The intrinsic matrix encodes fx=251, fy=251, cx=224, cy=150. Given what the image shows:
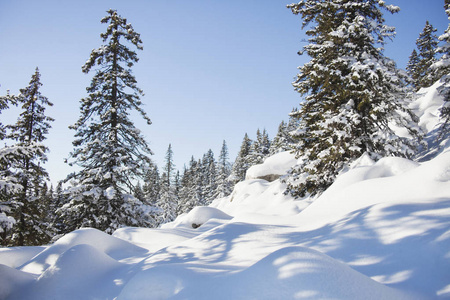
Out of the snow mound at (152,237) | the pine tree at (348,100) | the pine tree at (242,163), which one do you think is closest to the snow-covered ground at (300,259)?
the snow mound at (152,237)

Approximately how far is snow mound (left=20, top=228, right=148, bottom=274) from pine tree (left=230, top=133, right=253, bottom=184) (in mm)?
39738

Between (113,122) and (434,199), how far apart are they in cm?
1334

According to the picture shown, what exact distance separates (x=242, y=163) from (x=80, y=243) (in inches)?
1746

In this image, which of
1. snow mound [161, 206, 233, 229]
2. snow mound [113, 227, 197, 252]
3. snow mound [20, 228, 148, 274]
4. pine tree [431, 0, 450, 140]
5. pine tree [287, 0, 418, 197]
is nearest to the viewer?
snow mound [20, 228, 148, 274]

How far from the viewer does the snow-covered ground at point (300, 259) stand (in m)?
2.57

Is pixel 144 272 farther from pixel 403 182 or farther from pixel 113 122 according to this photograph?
pixel 113 122

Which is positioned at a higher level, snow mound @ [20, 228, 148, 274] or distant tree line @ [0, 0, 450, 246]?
distant tree line @ [0, 0, 450, 246]

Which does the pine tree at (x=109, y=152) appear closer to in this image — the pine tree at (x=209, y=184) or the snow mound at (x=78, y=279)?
the snow mound at (x=78, y=279)

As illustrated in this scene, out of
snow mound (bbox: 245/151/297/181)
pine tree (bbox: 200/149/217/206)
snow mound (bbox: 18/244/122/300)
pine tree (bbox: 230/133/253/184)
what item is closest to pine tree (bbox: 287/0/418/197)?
snow mound (bbox: 18/244/122/300)

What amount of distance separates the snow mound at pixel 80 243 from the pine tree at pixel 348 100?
7.74 m

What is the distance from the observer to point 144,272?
11.6ft

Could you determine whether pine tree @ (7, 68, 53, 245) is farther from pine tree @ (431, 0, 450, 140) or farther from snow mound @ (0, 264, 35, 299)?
pine tree @ (431, 0, 450, 140)

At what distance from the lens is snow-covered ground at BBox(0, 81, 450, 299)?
2568 millimetres

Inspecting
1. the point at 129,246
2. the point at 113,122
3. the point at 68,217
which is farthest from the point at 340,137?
the point at 68,217
